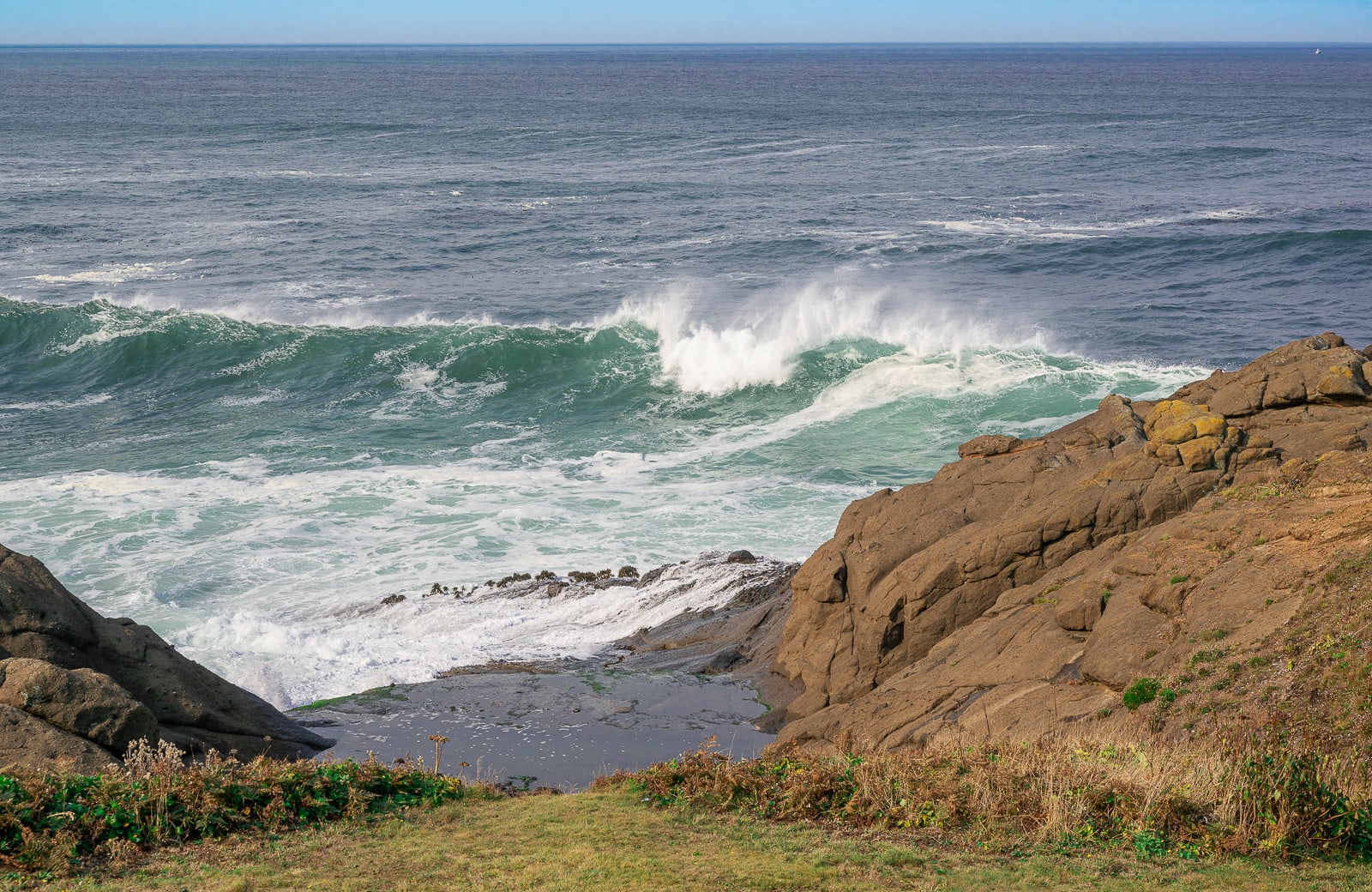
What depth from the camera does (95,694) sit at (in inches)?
418

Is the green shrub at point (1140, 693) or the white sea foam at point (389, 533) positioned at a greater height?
the green shrub at point (1140, 693)

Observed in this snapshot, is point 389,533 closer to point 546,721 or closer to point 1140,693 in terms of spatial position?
point 546,721

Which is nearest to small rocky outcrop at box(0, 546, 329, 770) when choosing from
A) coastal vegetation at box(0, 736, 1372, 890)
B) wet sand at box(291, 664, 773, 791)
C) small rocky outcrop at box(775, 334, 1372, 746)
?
coastal vegetation at box(0, 736, 1372, 890)

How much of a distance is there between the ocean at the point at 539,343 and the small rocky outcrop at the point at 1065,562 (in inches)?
183

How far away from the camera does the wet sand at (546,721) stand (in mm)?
13133

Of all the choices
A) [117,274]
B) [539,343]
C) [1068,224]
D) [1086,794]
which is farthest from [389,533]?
[1068,224]

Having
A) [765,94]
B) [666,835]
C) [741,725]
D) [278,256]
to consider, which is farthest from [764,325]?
[765,94]

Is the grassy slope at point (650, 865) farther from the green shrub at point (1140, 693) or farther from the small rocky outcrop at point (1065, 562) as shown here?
the small rocky outcrop at point (1065, 562)

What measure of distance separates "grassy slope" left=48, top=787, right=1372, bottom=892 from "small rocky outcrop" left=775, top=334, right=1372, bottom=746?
2526mm

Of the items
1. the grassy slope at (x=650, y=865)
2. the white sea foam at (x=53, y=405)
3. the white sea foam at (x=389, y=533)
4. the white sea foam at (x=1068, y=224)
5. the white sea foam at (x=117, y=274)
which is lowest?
the white sea foam at (x=389, y=533)

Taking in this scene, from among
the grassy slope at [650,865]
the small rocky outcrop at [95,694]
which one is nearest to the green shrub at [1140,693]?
the grassy slope at [650,865]

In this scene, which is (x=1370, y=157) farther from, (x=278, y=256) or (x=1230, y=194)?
(x=278, y=256)

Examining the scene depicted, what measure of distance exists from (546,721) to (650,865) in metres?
5.91

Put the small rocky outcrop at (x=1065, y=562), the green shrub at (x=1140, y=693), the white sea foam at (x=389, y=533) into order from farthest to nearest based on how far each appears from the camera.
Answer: the white sea foam at (x=389, y=533) → the small rocky outcrop at (x=1065, y=562) → the green shrub at (x=1140, y=693)
